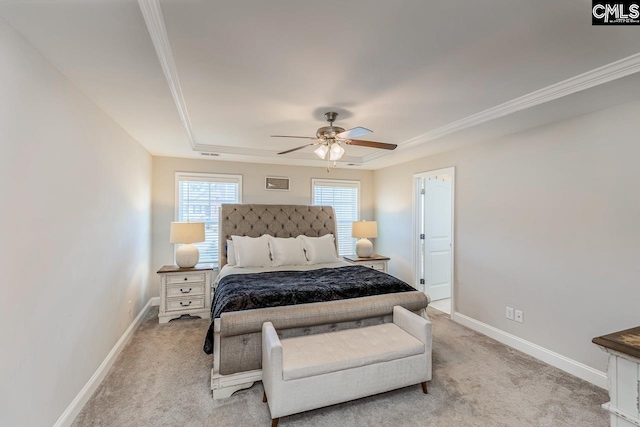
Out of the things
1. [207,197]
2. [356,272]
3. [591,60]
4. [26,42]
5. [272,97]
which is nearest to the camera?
[26,42]

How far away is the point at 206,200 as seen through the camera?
4688 millimetres

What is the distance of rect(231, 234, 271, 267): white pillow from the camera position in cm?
376

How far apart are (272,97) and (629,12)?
7.68 feet

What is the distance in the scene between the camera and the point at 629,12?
151 centimetres

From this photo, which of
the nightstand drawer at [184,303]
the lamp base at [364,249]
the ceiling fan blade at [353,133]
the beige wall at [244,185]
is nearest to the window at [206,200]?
the beige wall at [244,185]

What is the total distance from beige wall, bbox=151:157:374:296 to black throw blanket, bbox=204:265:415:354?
1.95 metres

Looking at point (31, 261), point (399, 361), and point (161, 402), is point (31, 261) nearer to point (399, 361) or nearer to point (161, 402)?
point (161, 402)

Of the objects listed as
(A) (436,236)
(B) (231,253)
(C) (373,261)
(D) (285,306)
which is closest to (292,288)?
(D) (285,306)

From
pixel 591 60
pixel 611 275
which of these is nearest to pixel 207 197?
pixel 591 60

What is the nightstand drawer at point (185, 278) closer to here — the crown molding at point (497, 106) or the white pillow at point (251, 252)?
the white pillow at point (251, 252)

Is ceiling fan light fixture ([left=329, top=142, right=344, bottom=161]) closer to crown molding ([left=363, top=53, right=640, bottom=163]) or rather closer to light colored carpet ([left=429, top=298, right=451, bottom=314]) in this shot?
crown molding ([left=363, top=53, right=640, bottom=163])

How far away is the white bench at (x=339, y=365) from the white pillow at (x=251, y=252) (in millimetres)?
1606

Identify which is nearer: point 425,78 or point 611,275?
point 425,78

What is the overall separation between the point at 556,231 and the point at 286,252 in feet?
10.1
